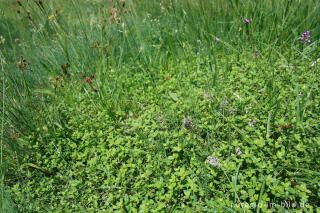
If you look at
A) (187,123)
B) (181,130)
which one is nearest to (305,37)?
(187,123)

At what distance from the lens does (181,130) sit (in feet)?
6.07

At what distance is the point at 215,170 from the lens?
1573 millimetres

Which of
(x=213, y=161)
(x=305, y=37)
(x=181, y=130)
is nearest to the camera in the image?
(x=213, y=161)

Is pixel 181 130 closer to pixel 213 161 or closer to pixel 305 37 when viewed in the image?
pixel 213 161

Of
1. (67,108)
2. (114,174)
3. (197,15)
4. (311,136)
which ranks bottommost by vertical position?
(114,174)

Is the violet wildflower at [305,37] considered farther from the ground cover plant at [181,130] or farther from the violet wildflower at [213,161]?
the violet wildflower at [213,161]

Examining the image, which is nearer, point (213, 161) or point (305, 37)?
point (213, 161)

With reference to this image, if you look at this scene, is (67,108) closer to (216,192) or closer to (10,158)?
(10,158)

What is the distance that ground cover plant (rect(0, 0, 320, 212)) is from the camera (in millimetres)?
1475

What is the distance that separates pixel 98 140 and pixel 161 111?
2.31 feet

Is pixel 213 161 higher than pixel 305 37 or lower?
lower

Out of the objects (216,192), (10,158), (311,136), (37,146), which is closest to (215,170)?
(216,192)

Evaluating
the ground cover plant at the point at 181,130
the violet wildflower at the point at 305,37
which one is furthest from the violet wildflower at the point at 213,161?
the violet wildflower at the point at 305,37

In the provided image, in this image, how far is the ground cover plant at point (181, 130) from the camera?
1475 millimetres
